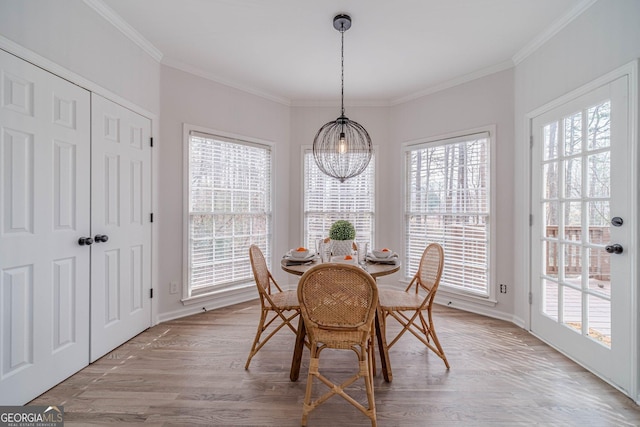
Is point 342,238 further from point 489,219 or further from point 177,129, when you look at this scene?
point 177,129

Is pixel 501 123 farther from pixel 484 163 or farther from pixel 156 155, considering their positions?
pixel 156 155

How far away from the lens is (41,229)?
1868 mm

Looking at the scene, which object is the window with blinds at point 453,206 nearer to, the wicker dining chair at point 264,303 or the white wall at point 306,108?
the white wall at point 306,108

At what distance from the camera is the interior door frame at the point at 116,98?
1.74m

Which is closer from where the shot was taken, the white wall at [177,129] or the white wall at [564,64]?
the white wall at [564,64]

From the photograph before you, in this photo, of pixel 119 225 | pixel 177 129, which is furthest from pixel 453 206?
pixel 119 225

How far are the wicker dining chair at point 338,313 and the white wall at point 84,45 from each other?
7.46 feet

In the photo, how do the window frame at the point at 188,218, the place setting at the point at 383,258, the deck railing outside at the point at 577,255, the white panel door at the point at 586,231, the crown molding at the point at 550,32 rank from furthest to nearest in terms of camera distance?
the window frame at the point at 188,218
the place setting at the point at 383,258
the crown molding at the point at 550,32
the deck railing outside at the point at 577,255
the white panel door at the point at 586,231

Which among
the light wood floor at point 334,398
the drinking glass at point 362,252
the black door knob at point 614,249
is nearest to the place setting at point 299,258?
the drinking glass at point 362,252

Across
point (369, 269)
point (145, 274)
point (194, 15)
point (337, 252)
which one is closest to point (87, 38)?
point (194, 15)

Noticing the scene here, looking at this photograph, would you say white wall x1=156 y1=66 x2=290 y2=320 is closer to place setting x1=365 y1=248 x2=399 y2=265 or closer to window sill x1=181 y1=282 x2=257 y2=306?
window sill x1=181 y1=282 x2=257 y2=306

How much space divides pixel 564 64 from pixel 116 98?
3.85m

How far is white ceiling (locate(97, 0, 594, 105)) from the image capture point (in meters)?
2.29

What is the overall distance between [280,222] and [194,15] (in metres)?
2.53
